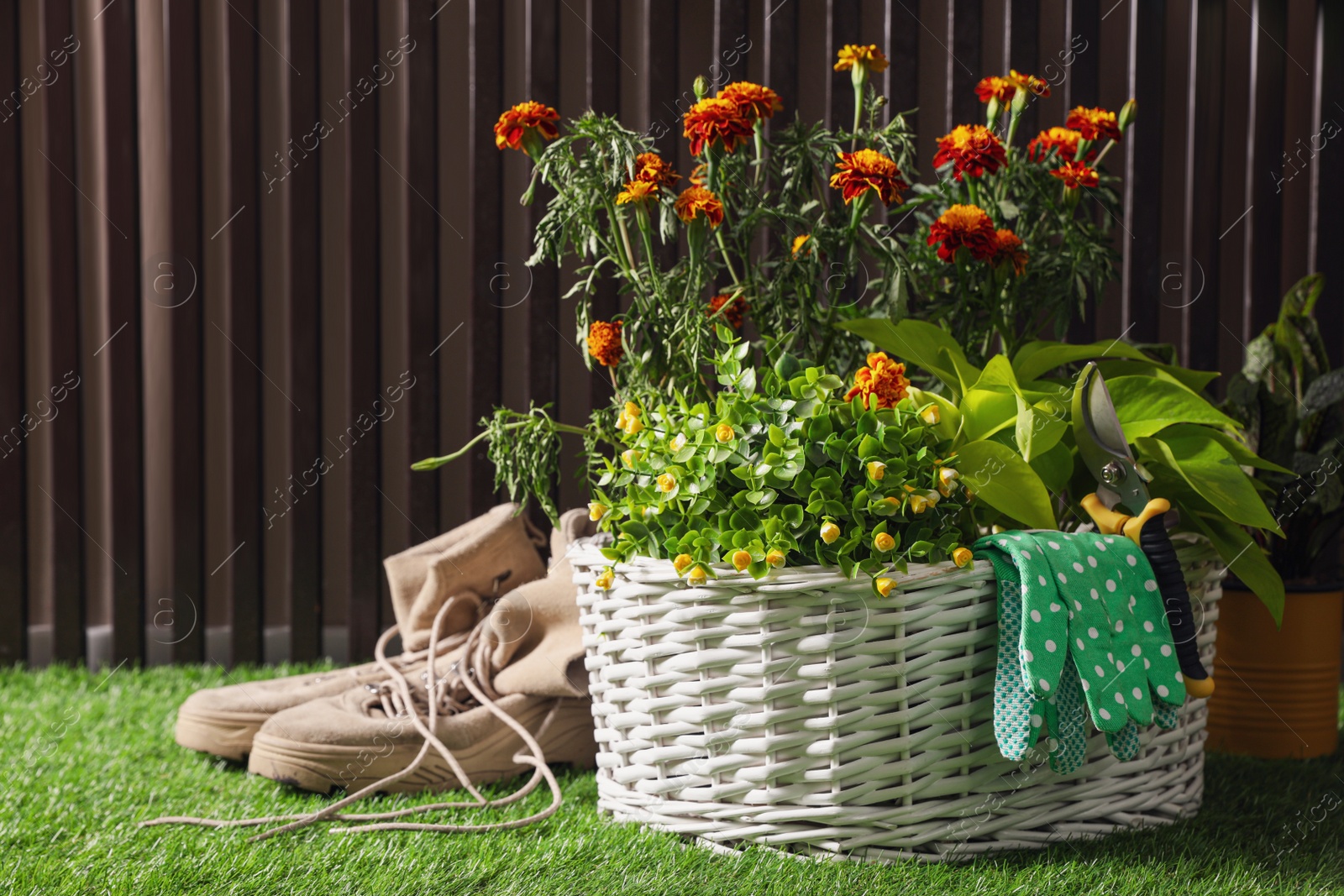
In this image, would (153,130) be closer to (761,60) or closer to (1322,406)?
(761,60)

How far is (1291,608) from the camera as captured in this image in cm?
129

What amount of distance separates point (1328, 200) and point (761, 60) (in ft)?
3.55

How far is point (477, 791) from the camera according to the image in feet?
3.70

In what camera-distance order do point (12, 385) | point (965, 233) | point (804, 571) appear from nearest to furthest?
point (804, 571) → point (965, 233) → point (12, 385)

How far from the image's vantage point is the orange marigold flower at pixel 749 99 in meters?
1.08

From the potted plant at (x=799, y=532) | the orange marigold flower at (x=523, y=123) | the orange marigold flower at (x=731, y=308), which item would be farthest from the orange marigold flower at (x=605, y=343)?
the orange marigold flower at (x=523, y=123)

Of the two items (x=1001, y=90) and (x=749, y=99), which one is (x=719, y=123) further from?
(x=1001, y=90)

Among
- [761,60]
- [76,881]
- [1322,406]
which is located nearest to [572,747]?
[76,881]

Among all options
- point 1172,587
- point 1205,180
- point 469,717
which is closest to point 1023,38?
point 1205,180

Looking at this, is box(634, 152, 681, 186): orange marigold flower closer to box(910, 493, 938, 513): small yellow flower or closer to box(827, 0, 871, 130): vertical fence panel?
box(910, 493, 938, 513): small yellow flower

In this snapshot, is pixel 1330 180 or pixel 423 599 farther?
pixel 1330 180

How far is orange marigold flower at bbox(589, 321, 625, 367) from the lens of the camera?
1.13 metres

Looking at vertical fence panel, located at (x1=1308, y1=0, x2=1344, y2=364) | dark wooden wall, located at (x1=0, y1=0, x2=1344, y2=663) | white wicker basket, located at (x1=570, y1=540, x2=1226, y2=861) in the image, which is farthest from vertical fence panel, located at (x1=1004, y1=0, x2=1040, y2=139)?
white wicker basket, located at (x1=570, y1=540, x2=1226, y2=861)

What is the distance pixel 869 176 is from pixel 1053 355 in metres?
0.30
